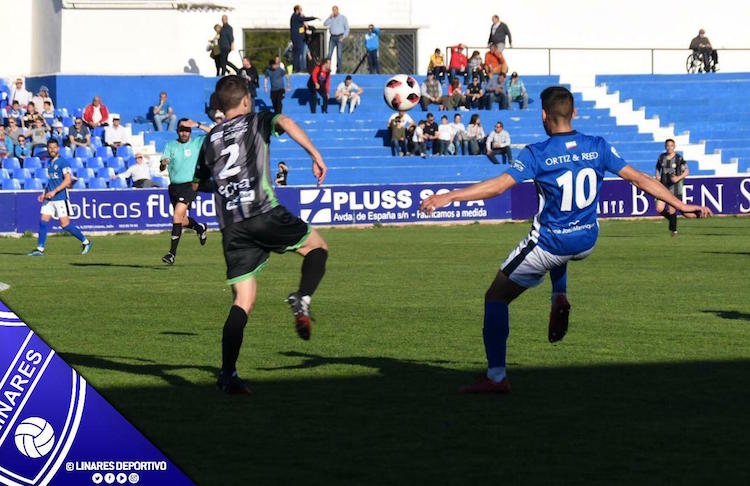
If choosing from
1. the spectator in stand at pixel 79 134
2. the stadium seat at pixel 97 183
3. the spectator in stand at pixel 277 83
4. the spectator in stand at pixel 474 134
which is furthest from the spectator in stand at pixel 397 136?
the stadium seat at pixel 97 183

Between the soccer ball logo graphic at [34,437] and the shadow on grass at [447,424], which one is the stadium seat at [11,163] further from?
the soccer ball logo graphic at [34,437]

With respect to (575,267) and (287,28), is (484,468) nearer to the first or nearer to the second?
(575,267)

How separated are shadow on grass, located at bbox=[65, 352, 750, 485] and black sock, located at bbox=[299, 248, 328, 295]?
2.17 ft

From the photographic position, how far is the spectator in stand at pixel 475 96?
44125 mm

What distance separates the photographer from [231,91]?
9445mm

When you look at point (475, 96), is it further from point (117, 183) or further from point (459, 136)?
point (117, 183)

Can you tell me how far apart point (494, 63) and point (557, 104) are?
1433 inches

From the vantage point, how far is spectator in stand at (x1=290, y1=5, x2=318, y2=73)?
1683 inches

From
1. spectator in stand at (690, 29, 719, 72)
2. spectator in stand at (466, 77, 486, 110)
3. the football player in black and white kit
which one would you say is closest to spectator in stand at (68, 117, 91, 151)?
spectator in stand at (466, 77, 486, 110)

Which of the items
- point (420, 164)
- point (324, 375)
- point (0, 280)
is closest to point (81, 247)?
point (0, 280)

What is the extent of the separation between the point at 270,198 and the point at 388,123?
3266cm

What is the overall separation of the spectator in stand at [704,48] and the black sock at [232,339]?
41715 mm

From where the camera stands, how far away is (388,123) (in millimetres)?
42156

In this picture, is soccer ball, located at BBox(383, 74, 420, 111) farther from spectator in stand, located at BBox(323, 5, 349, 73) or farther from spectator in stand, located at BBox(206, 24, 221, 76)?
spectator in stand, located at BBox(323, 5, 349, 73)
